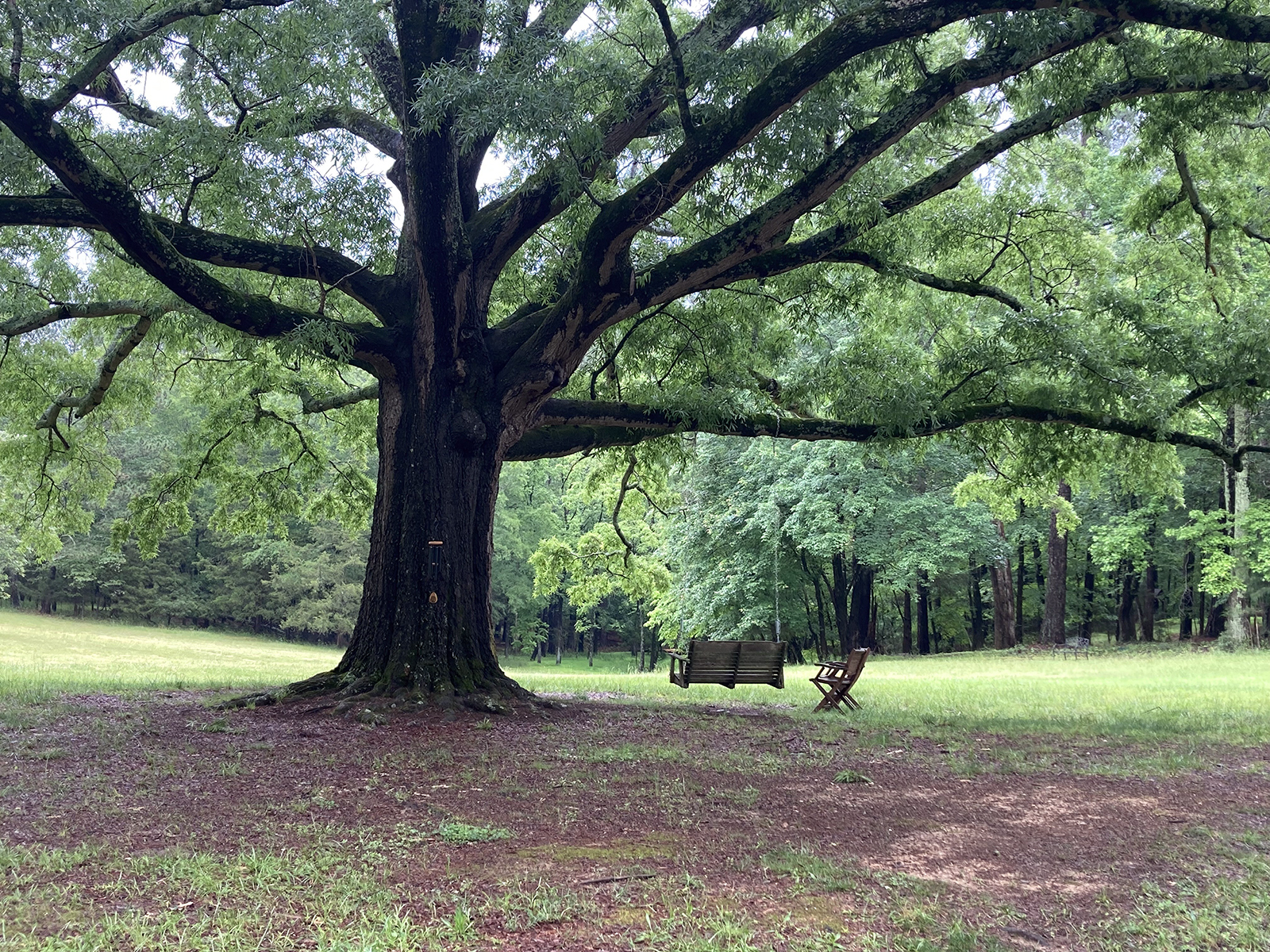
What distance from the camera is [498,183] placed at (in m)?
13.5

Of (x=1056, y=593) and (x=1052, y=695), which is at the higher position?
(x=1056, y=593)

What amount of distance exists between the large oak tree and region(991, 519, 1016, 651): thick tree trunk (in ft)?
73.3

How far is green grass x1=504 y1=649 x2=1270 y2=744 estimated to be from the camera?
34.4 ft

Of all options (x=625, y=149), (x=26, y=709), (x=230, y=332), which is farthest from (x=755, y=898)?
(x=230, y=332)

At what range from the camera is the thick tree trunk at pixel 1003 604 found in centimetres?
3362

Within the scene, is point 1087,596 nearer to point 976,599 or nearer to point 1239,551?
point 976,599

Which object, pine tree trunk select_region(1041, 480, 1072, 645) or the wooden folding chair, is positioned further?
pine tree trunk select_region(1041, 480, 1072, 645)

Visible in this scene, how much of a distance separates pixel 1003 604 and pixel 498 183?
27.3 meters

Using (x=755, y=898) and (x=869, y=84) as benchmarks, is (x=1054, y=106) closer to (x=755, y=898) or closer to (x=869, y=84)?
(x=869, y=84)

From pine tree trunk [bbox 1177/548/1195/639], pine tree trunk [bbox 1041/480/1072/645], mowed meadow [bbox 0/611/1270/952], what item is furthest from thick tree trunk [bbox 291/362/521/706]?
pine tree trunk [bbox 1177/548/1195/639]

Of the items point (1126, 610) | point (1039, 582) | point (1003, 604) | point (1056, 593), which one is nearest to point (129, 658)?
point (1003, 604)

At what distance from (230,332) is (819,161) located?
337 inches

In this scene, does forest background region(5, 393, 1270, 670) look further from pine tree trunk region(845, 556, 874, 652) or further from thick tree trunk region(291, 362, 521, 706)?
thick tree trunk region(291, 362, 521, 706)

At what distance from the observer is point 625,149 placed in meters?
12.0
